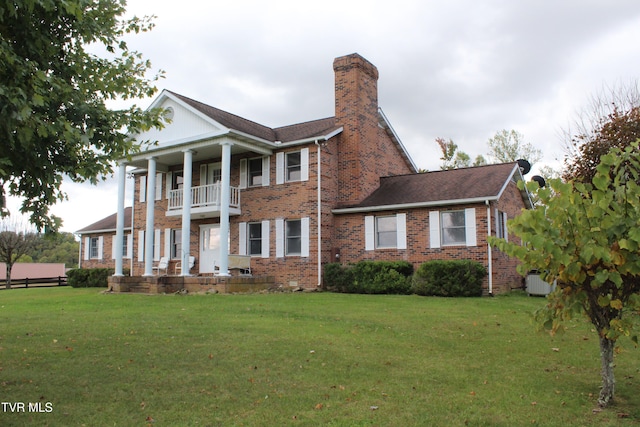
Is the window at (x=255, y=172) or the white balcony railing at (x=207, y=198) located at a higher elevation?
the window at (x=255, y=172)

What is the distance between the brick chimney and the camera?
2048 centimetres

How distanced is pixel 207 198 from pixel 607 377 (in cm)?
1826

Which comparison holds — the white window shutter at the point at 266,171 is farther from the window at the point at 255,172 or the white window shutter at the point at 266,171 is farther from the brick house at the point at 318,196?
the window at the point at 255,172

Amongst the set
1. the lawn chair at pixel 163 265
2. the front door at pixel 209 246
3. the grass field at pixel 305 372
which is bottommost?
the grass field at pixel 305 372

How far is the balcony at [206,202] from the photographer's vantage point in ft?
68.0

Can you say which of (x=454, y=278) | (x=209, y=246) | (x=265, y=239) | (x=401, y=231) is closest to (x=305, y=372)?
(x=454, y=278)

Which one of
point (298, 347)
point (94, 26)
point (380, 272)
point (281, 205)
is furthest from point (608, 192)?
point (281, 205)

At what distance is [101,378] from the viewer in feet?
20.0

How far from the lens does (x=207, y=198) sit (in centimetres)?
2159

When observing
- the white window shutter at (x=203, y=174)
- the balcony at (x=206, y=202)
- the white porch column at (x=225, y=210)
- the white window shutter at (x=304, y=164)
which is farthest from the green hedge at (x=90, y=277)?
the white window shutter at (x=304, y=164)

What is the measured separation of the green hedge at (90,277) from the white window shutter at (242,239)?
7382 mm

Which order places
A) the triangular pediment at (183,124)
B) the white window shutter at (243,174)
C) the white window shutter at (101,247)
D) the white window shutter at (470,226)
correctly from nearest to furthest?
the white window shutter at (470,226), the triangular pediment at (183,124), the white window shutter at (243,174), the white window shutter at (101,247)

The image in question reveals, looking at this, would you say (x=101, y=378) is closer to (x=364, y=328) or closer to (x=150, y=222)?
(x=364, y=328)

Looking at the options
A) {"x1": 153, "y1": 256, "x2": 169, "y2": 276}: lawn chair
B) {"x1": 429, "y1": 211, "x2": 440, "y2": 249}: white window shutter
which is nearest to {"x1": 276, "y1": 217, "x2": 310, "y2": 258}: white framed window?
{"x1": 429, "y1": 211, "x2": 440, "y2": 249}: white window shutter
